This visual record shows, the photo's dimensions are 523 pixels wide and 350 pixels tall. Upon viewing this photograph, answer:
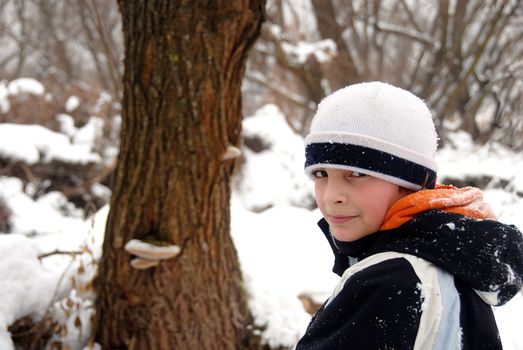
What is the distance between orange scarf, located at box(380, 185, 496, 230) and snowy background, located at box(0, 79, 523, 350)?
1095mm

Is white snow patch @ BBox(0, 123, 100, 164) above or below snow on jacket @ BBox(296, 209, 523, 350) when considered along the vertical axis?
above

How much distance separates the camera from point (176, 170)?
2.18 meters

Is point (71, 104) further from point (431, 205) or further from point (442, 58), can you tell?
point (431, 205)

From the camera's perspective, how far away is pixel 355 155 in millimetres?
1111

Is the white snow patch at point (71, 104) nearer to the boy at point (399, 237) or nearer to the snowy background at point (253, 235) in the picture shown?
the snowy background at point (253, 235)

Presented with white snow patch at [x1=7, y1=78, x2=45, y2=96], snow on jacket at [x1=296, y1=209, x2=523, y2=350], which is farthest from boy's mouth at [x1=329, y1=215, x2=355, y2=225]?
white snow patch at [x1=7, y1=78, x2=45, y2=96]

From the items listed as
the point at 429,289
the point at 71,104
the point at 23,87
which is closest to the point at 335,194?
the point at 429,289

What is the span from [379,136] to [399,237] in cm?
26

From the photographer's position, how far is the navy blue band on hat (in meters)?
1.10

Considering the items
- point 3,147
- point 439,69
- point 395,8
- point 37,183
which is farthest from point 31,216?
point 395,8

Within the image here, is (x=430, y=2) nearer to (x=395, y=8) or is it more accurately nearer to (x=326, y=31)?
(x=395, y=8)

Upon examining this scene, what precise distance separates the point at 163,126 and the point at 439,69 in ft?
21.3

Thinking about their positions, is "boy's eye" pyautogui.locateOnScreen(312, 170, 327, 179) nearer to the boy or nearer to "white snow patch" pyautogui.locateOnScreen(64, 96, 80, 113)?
the boy

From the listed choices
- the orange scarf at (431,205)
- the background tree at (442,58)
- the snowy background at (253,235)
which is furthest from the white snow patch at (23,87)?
the orange scarf at (431,205)
